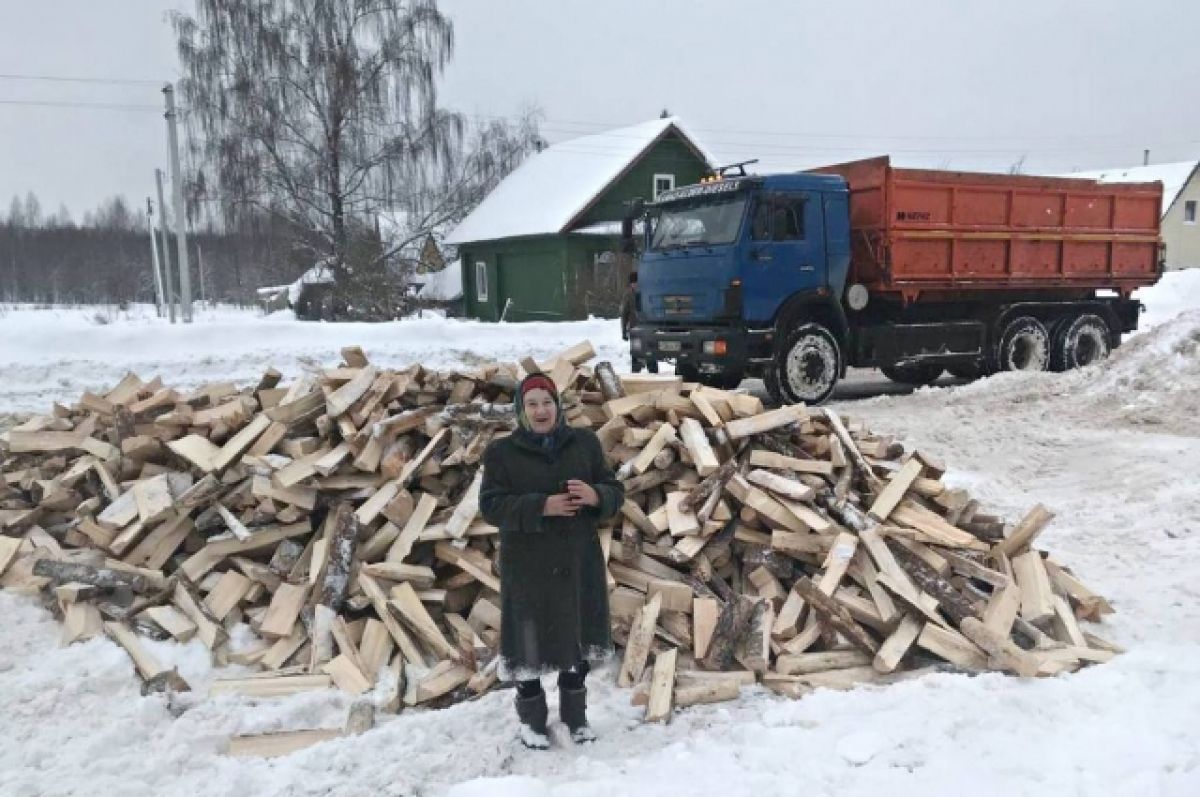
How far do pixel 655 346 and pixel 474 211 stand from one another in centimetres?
2194

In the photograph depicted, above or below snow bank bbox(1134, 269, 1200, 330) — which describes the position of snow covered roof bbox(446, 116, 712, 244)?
above

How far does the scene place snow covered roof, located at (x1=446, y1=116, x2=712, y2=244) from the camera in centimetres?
2698

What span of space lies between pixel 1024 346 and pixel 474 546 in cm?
1131

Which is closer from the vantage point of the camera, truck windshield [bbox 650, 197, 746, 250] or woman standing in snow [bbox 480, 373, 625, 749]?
woman standing in snow [bbox 480, 373, 625, 749]

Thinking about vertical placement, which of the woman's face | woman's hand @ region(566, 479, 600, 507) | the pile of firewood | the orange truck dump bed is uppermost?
the orange truck dump bed

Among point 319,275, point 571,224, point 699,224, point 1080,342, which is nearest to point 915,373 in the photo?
point 1080,342

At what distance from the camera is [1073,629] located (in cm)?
443

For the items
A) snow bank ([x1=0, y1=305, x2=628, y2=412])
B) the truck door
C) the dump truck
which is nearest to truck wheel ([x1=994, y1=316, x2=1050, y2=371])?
the dump truck

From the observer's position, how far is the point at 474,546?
504 cm

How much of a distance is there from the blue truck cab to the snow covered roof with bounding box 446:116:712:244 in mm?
15667

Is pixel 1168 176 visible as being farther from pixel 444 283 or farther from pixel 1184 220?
pixel 444 283

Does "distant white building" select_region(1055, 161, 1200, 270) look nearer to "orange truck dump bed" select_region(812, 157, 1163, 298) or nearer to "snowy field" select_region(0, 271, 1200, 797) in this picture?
"orange truck dump bed" select_region(812, 157, 1163, 298)

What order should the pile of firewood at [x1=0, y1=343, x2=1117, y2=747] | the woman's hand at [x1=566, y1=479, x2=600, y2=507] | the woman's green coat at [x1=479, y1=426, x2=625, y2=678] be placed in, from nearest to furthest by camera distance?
the woman's hand at [x1=566, y1=479, x2=600, y2=507] → the woman's green coat at [x1=479, y1=426, x2=625, y2=678] → the pile of firewood at [x1=0, y1=343, x2=1117, y2=747]

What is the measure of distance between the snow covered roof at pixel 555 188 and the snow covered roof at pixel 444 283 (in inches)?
119
